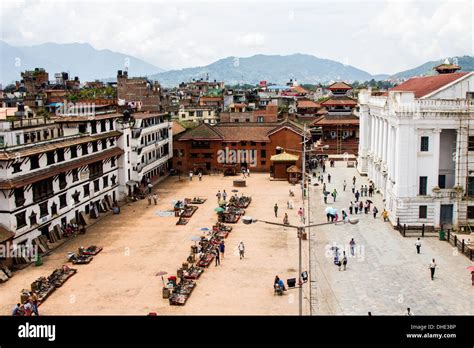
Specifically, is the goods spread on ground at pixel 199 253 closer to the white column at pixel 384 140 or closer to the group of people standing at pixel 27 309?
the group of people standing at pixel 27 309

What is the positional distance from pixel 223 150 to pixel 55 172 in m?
42.5

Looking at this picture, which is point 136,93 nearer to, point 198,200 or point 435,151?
point 198,200

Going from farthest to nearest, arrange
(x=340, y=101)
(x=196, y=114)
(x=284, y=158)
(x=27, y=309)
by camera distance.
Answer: (x=196, y=114), (x=340, y=101), (x=284, y=158), (x=27, y=309)

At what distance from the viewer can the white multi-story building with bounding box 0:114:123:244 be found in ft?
127

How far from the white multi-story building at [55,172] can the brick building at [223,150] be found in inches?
928

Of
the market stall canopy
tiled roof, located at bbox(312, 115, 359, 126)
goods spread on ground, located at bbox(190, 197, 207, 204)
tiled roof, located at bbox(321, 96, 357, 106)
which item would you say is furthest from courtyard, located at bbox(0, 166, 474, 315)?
tiled roof, located at bbox(321, 96, 357, 106)

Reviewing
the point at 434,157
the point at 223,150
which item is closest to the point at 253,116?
the point at 223,150

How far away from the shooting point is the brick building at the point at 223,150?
84062 mm

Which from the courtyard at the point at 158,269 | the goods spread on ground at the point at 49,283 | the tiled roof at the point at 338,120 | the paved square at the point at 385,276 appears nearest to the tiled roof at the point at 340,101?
the tiled roof at the point at 338,120

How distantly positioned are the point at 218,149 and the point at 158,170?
36.8 feet

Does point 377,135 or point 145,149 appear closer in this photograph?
point 377,135

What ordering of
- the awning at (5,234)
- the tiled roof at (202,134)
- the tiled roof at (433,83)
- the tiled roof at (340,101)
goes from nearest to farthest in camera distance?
the awning at (5,234)
the tiled roof at (433,83)
the tiled roof at (202,134)
the tiled roof at (340,101)

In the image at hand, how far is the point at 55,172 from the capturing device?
44406 mm

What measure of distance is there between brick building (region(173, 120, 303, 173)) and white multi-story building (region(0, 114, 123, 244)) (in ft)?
77.4
